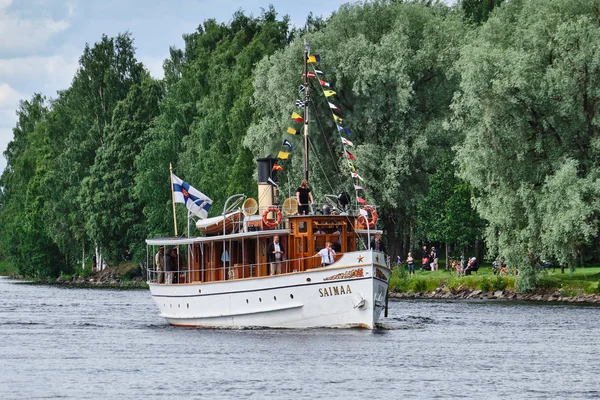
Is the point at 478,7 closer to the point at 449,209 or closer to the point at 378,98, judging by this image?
the point at 449,209

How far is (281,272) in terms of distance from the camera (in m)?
50.2

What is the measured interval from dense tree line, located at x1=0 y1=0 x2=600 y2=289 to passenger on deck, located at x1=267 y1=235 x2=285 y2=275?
19.2m

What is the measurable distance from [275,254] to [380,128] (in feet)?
109

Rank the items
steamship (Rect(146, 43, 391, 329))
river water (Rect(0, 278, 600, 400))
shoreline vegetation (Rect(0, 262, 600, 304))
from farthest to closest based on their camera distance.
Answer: shoreline vegetation (Rect(0, 262, 600, 304)), steamship (Rect(146, 43, 391, 329)), river water (Rect(0, 278, 600, 400))

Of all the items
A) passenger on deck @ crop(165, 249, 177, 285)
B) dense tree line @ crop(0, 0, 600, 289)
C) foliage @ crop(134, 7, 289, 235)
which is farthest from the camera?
foliage @ crop(134, 7, 289, 235)

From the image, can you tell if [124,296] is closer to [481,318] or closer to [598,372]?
[481,318]

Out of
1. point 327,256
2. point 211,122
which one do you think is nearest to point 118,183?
point 211,122

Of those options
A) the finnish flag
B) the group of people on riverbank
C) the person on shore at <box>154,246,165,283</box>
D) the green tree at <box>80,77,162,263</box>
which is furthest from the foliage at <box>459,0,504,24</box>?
the finnish flag

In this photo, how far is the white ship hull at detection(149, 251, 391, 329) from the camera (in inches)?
1871

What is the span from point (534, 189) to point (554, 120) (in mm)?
3976

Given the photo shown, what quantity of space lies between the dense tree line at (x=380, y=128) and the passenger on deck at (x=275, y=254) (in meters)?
19.2

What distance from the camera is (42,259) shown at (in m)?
130

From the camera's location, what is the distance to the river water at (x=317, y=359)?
35.1m

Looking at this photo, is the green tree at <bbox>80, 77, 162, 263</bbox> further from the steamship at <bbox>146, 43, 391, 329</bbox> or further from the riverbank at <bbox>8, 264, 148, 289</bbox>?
the steamship at <bbox>146, 43, 391, 329</bbox>
